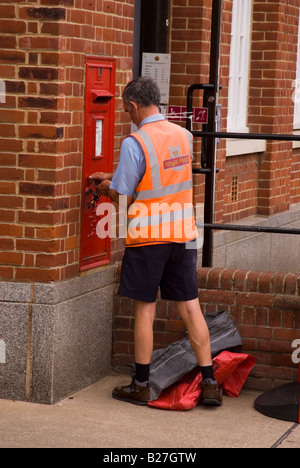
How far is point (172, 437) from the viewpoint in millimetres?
6148

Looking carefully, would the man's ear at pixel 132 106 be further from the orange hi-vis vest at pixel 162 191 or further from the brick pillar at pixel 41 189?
the brick pillar at pixel 41 189

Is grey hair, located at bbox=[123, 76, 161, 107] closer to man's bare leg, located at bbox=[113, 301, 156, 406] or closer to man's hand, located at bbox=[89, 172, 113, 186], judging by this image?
man's hand, located at bbox=[89, 172, 113, 186]

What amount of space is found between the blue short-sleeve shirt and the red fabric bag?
133 centimetres

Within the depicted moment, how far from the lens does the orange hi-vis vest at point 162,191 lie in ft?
21.5

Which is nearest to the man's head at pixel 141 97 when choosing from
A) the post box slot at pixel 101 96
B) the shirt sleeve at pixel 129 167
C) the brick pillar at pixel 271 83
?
the shirt sleeve at pixel 129 167

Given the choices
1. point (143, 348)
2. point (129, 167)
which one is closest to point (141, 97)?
point (129, 167)

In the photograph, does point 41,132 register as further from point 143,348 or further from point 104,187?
point 143,348

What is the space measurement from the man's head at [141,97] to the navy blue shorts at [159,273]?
844mm

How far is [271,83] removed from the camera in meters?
11.5

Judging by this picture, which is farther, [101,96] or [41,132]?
[101,96]

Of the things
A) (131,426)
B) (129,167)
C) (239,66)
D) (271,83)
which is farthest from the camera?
(271,83)

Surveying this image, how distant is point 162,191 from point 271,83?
5.29 meters

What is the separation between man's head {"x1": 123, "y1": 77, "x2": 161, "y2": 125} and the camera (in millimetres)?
6605

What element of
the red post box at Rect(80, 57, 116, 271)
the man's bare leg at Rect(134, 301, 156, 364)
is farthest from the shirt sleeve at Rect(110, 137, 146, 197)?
the man's bare leg at Rect(134, 301, 156, 364)
